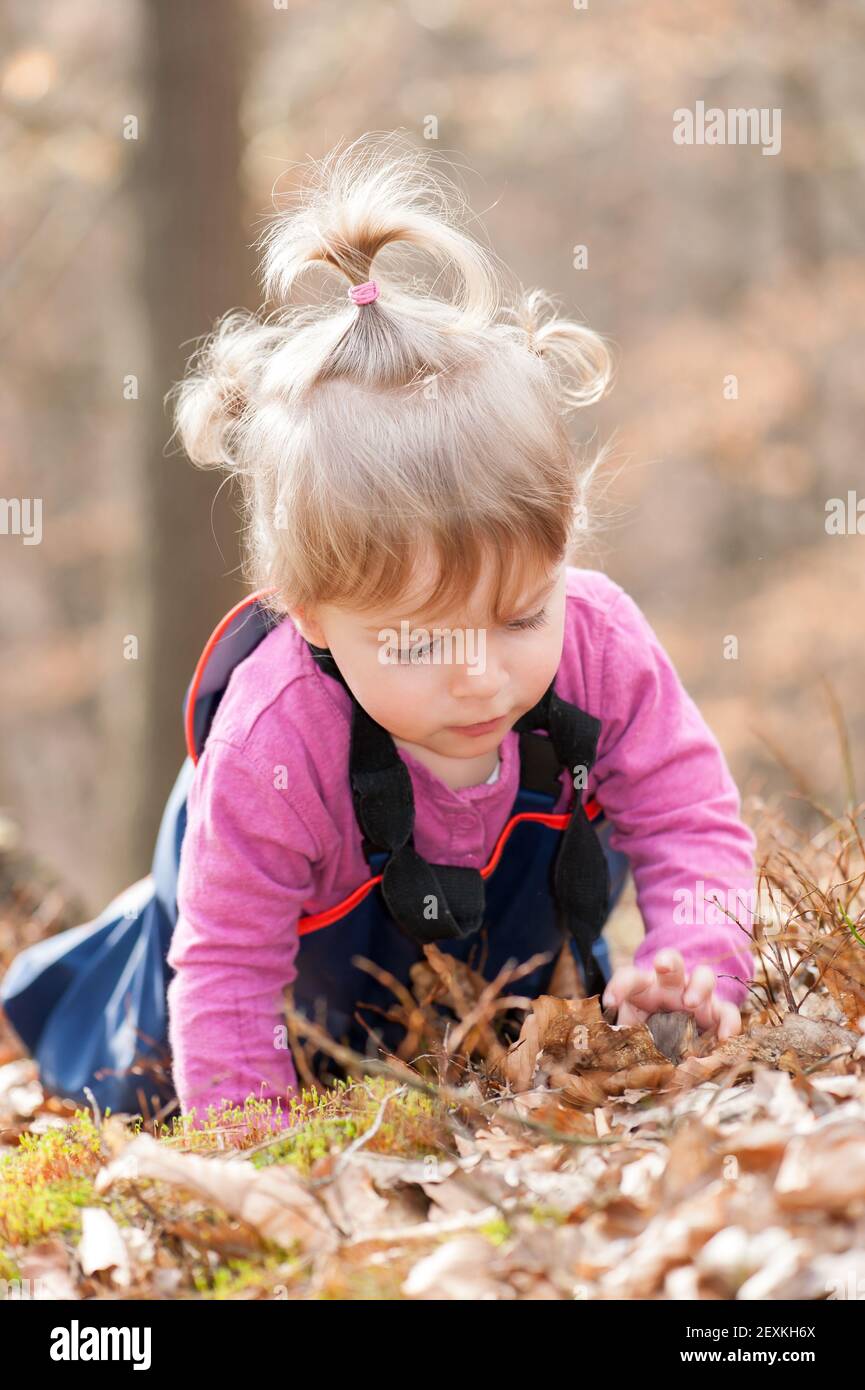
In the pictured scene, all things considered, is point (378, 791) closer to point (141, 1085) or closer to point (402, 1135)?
point (402, 1135)

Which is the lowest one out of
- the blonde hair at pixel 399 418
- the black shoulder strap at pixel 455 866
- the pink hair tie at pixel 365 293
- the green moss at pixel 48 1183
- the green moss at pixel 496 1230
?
the green moss at pixel 48 1183

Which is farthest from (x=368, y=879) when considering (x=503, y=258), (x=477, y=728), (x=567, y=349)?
(x=503, y=258)

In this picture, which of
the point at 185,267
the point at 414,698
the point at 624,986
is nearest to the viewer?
the point at 624,986

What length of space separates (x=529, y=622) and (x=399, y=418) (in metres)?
0.44

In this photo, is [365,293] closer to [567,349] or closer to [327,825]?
[567,349]

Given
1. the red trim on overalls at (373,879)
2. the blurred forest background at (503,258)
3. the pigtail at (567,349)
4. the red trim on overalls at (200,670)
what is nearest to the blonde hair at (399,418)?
the pigtail at (567,349)

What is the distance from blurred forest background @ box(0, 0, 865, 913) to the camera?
197 inches

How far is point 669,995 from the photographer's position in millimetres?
2193

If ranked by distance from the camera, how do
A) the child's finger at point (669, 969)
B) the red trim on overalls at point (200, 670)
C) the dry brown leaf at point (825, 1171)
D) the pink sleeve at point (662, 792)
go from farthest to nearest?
1. the red trim on overalls at point (200, 670)
2. the pink sleeve at point (662, 792)
3. the child's finger at point (669, 969)
4. the dry brown leaf at point (825, 1171)

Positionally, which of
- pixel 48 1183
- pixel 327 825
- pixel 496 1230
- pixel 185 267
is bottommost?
pixel 48 1183

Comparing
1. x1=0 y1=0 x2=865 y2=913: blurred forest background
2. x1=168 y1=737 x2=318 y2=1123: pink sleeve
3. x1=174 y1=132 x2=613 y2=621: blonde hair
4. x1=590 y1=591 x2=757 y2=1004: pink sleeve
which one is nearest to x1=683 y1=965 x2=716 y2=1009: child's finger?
x1=590 y1=591 x2=757 y2=1004: pink sleeve

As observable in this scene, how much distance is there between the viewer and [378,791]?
2520 millimetres

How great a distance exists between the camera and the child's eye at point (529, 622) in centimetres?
227

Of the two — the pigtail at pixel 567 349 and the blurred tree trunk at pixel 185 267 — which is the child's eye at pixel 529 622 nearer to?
the pigtail at pixel 567 349
